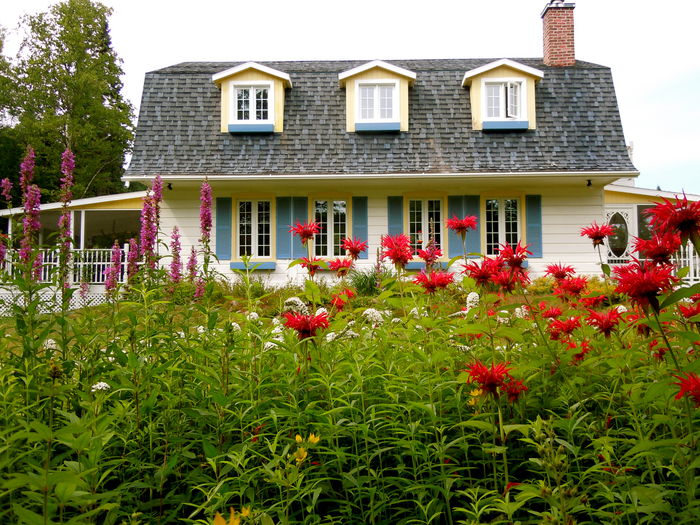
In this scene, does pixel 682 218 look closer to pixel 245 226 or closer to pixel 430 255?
pixel 430 255

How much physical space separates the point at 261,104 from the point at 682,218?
43.0ft

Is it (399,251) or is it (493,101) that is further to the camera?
(493,101)

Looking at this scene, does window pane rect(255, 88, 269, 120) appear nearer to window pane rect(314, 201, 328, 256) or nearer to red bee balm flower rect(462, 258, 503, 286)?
window pane rect(314, 201, 328, 256)

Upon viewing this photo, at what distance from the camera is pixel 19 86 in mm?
24875

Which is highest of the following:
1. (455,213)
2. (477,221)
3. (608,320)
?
(455,213)

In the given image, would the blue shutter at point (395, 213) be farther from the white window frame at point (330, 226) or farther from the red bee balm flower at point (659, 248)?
the red bee balm flower at point (659, 248)

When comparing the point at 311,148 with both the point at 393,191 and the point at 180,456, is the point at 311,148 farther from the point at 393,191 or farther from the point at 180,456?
the point at 180,456

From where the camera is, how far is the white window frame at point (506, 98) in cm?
1323

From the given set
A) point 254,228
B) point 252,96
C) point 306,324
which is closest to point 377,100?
point 252,96

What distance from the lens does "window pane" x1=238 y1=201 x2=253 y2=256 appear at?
43.1 feet

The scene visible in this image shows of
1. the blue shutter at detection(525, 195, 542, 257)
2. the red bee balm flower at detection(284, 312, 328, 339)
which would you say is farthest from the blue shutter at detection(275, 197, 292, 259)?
the red bee balm flower at detection(284, 312, 328, 339)

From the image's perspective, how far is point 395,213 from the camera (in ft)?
42.9

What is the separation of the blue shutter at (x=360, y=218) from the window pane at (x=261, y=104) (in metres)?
3.17

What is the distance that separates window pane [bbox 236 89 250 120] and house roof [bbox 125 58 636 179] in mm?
564
